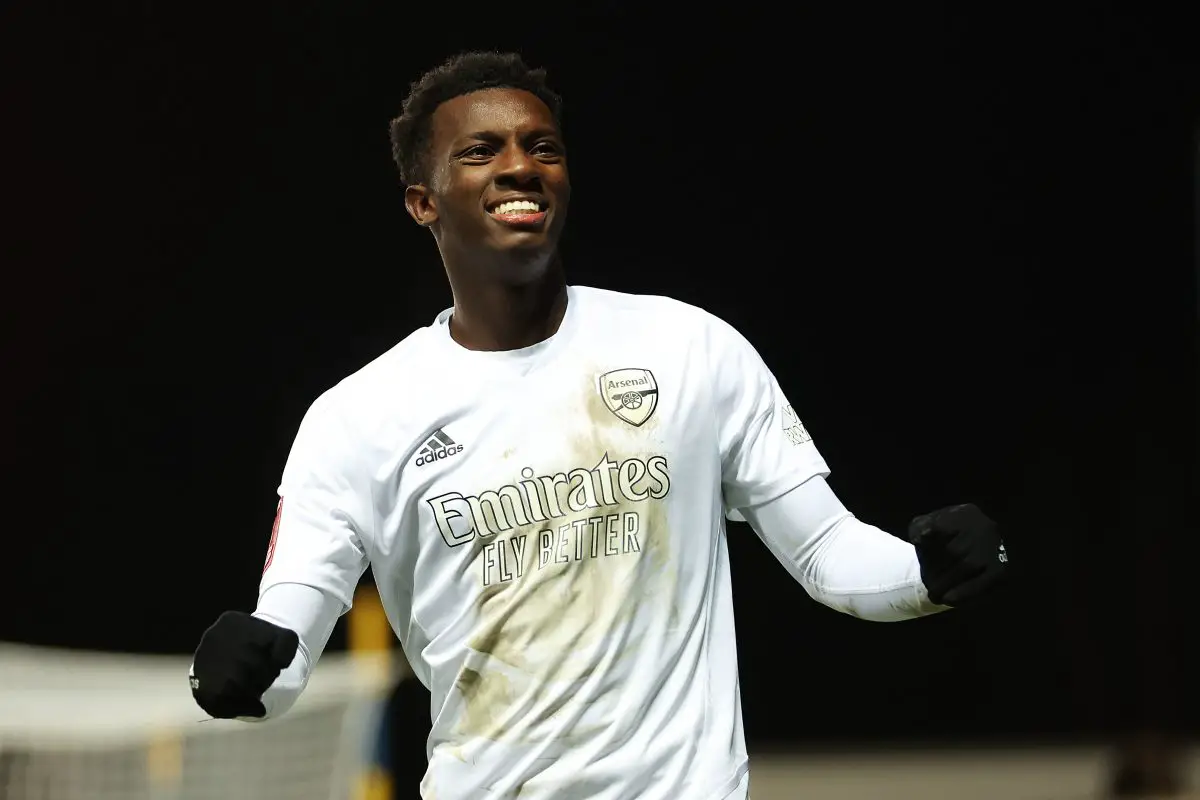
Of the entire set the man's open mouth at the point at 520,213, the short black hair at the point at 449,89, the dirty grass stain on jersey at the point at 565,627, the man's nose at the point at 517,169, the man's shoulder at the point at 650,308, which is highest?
the short black hair at the point at 449,89

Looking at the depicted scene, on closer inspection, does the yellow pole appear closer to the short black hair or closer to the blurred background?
the blurred background

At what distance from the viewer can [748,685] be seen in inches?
273

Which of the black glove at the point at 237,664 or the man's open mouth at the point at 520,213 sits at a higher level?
the man's open mouth at the point at 520,213

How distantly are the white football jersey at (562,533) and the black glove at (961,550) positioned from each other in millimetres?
309

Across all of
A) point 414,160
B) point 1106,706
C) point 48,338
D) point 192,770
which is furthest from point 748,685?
point 414,160

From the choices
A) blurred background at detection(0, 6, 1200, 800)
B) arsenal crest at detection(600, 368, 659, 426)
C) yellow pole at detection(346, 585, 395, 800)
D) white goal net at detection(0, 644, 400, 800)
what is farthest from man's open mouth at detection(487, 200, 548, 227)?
blurred background at detection(0, 6, 1200, 800)

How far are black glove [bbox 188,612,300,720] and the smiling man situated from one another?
32 millimetres

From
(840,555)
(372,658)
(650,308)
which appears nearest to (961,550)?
(840,555)

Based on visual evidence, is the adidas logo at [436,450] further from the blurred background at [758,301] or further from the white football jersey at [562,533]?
the blurred background at [758,301]

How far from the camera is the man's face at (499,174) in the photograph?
2447 millimetres

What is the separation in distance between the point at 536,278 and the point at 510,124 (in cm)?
23

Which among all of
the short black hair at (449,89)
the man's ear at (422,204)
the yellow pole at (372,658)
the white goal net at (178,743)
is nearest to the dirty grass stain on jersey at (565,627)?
the man's ear at (422,204)

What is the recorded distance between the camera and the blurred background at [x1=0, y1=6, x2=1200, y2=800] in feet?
20.2

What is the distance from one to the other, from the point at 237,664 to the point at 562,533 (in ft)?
1.57
